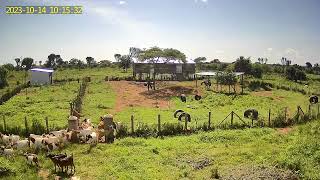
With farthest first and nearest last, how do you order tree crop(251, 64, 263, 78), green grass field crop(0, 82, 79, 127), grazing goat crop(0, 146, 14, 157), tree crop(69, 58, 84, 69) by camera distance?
tree crop(69, 58, 84, 69) → tree crop(251, 64, 263, 78) → green grass field crop(0, 82, 79, 127) → grazing goat crop(0, 146, 14, 157)

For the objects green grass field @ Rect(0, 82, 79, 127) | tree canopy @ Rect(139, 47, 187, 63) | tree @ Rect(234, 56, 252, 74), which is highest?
tree canopy @ Rect(139, 47, 187, 63)

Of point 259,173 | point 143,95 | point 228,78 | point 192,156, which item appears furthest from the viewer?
point 228,78

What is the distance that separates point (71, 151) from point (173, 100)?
60.4ft

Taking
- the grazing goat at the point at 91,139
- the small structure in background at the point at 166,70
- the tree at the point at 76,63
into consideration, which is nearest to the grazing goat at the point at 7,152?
the grazing goat at the point at 91,139

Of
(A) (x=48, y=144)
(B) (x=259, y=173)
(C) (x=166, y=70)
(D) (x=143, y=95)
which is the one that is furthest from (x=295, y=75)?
(A) (x=48, y=144)

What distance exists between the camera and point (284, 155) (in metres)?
13.9

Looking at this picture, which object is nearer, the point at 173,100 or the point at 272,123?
the point at 272,123

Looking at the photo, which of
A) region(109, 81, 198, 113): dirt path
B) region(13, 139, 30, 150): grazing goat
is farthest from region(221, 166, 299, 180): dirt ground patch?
region(109, 81, 198, 113): dirt path

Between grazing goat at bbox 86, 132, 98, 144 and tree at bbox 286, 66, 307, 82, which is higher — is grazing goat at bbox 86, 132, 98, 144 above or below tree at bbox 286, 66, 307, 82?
below

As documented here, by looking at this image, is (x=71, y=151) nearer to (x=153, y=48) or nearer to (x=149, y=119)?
(x=149, y=119)

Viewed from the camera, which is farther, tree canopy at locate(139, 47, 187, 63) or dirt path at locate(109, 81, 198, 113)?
tree canopy at locate(139, 47, 187, 63)

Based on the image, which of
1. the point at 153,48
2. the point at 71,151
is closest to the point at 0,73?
the point at 153,48

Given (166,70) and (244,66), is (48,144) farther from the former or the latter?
(244,66)

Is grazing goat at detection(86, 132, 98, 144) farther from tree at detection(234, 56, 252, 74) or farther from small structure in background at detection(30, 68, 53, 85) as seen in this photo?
tree at detection(234, 56, 252, 74)
